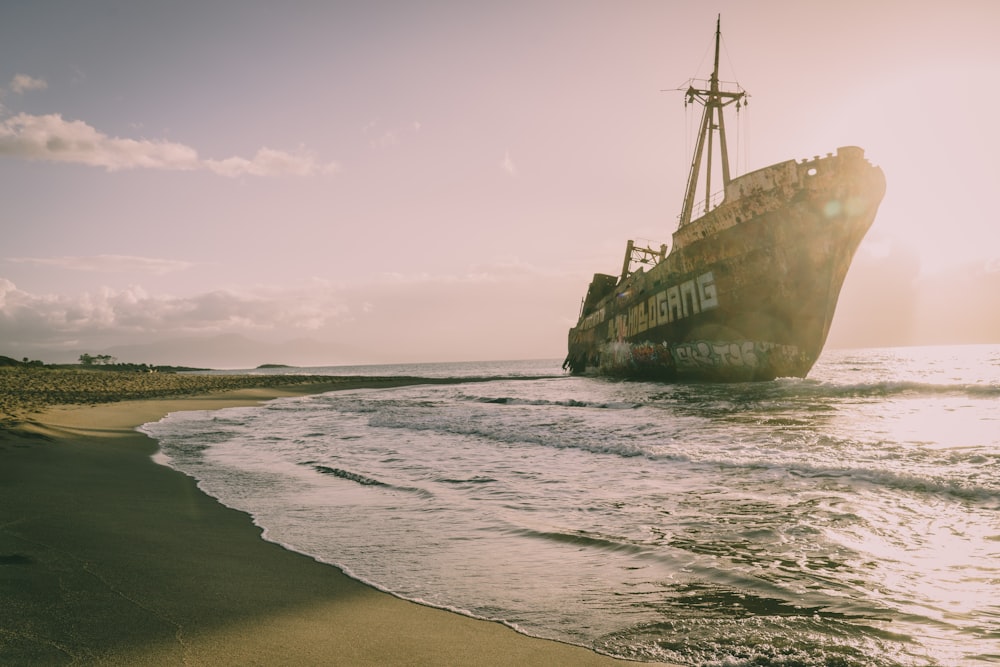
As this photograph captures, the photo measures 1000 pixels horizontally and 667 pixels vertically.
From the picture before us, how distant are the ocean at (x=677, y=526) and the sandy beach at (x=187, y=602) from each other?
280mm

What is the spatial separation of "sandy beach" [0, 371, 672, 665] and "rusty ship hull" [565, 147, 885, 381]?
23.0m

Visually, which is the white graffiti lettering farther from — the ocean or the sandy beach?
the sandy beach

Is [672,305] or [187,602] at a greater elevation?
[672,305]

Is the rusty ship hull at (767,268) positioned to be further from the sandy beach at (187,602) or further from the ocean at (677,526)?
the sandy beach at (187,602)

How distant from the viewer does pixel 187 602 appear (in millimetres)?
3186

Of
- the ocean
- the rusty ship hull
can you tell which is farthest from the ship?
the ocean

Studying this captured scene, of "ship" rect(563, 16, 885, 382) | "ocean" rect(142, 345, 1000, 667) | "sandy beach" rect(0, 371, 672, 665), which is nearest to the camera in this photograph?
"sandy beach" rect(0, 371, 672, 665)

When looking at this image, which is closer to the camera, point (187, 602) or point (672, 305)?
point (187, 602)

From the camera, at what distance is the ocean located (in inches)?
117

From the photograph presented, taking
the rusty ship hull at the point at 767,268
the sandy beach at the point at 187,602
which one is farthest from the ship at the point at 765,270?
the sandy beach at the point at 187,602

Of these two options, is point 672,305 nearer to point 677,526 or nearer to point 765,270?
point 765,270

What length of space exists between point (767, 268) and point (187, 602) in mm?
24435

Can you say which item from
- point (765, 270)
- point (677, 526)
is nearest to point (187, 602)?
point (677, 526)

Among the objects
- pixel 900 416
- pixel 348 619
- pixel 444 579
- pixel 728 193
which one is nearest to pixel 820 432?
pixel 900 416
